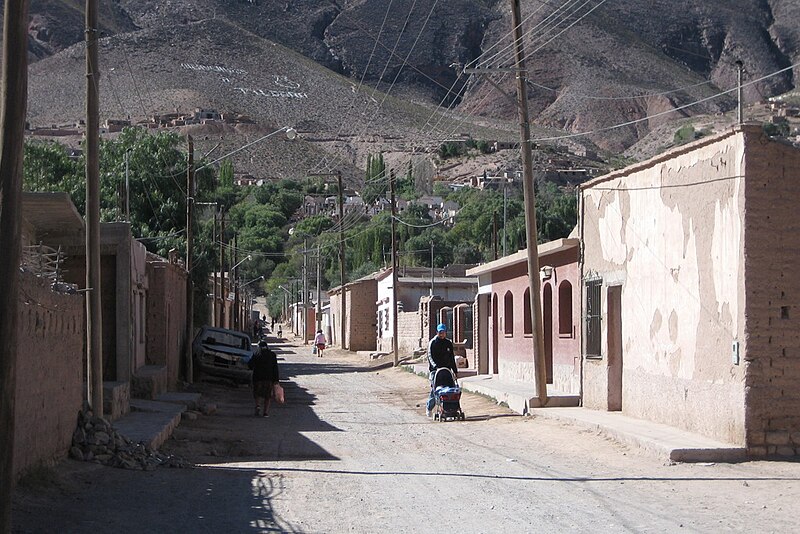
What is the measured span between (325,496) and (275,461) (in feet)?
12.1

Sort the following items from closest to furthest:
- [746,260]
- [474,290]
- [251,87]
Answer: [746,260] → [474,290] → [251,87]

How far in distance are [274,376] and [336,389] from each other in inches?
385

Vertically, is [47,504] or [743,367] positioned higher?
[743,367]

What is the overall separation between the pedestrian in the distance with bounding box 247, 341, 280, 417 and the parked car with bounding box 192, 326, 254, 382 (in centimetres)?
947

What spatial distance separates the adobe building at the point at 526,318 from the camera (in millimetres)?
25000

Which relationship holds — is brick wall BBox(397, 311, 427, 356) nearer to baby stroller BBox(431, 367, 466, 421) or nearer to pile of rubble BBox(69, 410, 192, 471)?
baby stroller BBox(431, 367, 466, 421)

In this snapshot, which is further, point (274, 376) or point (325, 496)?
point (274, 376)

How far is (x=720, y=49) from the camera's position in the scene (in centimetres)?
19375

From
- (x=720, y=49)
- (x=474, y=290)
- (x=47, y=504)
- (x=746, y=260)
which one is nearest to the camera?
(x=47, y=504)

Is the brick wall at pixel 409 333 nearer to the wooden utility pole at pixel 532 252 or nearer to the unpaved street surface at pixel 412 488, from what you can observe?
the wooden utility pole at pixel 532 252

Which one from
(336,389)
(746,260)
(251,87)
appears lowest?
Answer: (336,389)

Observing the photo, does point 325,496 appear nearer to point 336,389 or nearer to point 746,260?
point 746,260

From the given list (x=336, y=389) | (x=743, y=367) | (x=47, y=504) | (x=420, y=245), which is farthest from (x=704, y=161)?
(x=420, y=245)

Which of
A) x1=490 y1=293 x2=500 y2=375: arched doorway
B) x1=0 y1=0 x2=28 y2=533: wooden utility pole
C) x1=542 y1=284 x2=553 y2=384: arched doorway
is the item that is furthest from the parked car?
x1=0 y1=0 x2=28 y2=533: wooden utility pole
